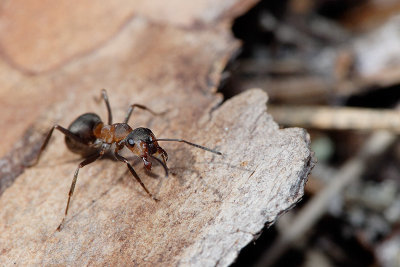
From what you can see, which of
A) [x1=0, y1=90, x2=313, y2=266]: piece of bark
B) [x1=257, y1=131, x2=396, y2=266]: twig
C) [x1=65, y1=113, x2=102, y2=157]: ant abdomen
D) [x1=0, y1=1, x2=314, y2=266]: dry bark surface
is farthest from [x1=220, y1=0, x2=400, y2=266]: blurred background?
[x1=65, y1=113, x2=102, y2=157]: ant abdomen

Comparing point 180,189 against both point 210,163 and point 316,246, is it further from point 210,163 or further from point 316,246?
point 316,246

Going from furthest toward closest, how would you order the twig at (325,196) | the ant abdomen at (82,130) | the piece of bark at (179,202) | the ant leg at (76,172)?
the twig at (325,196), the ant abdomen at (82,130), the ant leg at (76,172), the piece of bark at (179,202)

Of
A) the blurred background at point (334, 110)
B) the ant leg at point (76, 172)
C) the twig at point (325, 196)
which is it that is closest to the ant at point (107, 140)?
the ant leg at point (76, 172)

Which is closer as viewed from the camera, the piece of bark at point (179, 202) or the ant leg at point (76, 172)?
the piece of bark at point (179, 202)

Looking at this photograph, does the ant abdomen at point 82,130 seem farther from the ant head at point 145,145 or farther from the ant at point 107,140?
the ant head at point 145,145

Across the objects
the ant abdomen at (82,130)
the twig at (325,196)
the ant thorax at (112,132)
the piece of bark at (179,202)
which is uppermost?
the ant abdomen at (82,130)

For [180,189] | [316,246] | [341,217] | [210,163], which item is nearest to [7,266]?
[180,189]
